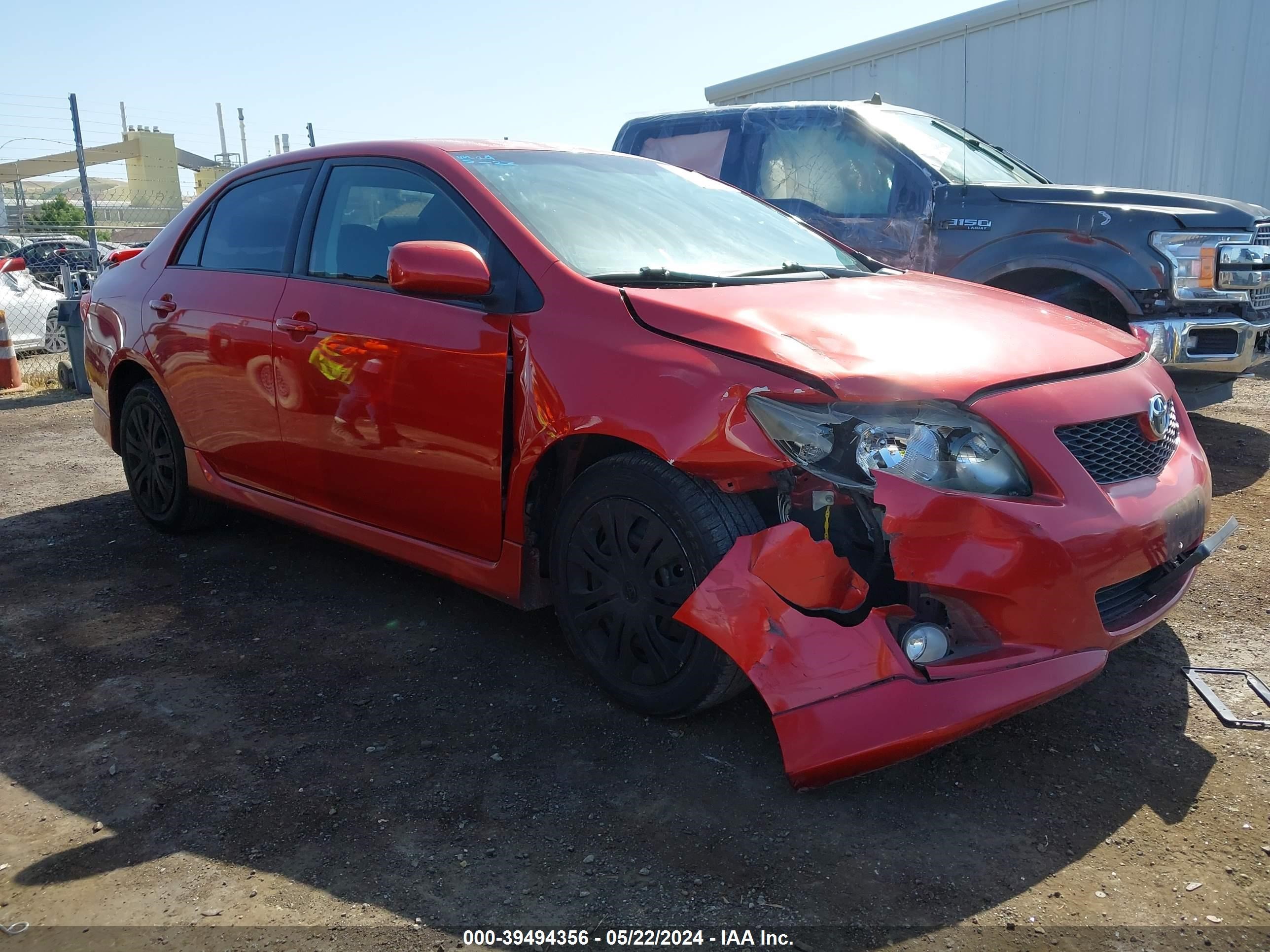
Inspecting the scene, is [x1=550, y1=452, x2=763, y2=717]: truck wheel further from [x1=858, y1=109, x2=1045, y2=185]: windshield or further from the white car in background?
the white car in background

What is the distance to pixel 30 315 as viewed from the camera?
488 inches

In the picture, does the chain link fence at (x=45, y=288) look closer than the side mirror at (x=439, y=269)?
No

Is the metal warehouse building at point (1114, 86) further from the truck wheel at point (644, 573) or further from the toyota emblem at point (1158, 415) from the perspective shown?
the truck wheel at point (644, 573)

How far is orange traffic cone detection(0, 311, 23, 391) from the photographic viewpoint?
9805mm

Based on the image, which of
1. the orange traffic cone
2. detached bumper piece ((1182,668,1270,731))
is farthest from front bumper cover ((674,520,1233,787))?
the orange traffic cone

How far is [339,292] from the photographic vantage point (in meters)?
3.67

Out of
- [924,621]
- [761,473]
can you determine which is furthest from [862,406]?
[924,621]

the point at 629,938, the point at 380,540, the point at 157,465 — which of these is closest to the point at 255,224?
the point at 157,465

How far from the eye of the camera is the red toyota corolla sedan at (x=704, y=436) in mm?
2455

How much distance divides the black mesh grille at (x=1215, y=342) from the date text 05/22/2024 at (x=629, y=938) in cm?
438

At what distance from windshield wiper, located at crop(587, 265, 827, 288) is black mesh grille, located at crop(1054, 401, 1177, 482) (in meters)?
1.06

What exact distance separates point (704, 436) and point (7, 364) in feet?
31.0

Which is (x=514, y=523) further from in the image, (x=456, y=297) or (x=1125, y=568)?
(x=1125, y=568)

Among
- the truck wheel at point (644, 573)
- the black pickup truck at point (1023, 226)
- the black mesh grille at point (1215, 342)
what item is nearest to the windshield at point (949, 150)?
the black pickup truck at point (1023, 226)
